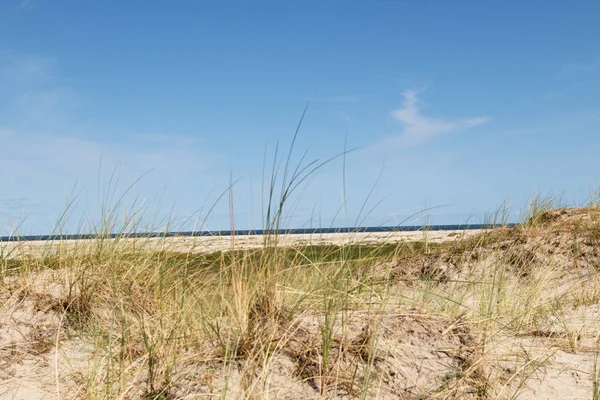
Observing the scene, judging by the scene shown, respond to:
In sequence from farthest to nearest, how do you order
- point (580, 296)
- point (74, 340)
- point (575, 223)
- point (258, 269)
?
point (575, 223)
point (580, 296)
point (74, 340)
point (258, 269)

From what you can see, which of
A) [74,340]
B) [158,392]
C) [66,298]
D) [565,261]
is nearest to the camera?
[158,392]

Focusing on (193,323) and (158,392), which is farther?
(193,323)

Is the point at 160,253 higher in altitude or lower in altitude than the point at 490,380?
higher

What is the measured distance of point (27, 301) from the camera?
3.82m

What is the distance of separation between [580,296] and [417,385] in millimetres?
3158

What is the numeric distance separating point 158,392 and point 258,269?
→ 0.75 meters

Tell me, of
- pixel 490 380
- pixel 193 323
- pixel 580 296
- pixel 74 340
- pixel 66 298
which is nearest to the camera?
pixel 490 380

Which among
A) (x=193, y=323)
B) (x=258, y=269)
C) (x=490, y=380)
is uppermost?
(x=258, y=269)

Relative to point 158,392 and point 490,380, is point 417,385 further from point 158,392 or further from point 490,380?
point 158,392

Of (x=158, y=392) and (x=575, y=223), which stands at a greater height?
(x=575, y=223)

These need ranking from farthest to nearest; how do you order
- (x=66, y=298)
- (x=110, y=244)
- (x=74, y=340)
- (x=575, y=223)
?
(x=575, y=223) → (x=110, y=244) → (x=66, y=298) → (x=74, y=340)

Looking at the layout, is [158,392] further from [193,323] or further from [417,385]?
[417,385]

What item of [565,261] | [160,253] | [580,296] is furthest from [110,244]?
[565,261]

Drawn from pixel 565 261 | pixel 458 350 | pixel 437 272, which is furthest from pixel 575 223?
pixel 458 350
